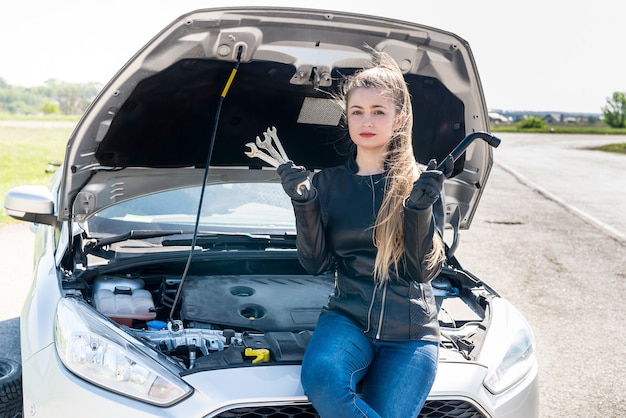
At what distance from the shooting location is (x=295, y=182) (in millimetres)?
2389

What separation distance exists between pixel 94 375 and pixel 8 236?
656 centimetres

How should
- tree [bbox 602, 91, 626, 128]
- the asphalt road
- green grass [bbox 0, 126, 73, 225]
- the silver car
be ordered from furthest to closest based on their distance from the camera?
tree [bbox 602, 91, 626, 128]
green grass [bbox 0, 126, 73, 225]
the asphalt road
the silver car

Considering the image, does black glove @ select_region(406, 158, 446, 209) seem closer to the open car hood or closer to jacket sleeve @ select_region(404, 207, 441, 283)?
jacket sleeve @ select_region(404, 207, 441, 283)

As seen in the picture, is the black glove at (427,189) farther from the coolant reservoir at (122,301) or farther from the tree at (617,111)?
the tree at (617,111)

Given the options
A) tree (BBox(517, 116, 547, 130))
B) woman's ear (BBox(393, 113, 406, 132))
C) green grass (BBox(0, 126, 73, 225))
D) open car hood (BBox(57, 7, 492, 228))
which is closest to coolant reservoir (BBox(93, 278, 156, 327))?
open car hood (BBox(57, 7, 492, 228))

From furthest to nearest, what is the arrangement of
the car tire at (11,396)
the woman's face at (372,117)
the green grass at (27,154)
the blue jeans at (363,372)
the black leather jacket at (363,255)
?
1. the green grass at (27,154)
2. the car tire at (11,396)
3. the woman's face at (372,117)
4. the black leather jacket at (363,255)
5. the blue jeans at (363,372)

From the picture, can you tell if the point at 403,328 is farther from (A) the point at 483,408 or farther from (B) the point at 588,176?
(B) the point at 588,176

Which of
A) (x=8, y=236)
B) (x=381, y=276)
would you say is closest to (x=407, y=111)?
(x=381, y=276)

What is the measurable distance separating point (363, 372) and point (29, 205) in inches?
79.0

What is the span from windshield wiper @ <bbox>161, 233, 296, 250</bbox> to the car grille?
147cm

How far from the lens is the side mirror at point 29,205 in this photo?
11.0 feet

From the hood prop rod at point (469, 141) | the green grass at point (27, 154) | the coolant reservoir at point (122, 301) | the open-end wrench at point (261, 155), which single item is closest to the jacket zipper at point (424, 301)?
the hood prop rod at point (469, 141)

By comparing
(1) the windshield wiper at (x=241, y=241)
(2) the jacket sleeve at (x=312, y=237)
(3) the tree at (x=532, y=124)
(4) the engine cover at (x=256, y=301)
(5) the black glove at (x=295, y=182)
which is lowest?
(3) the tree at (x=532, y=124)

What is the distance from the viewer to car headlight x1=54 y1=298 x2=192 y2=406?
224 cm
